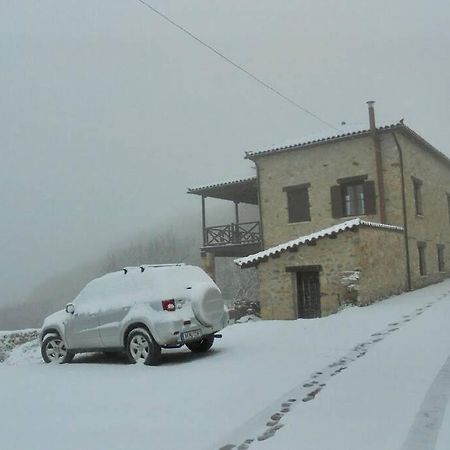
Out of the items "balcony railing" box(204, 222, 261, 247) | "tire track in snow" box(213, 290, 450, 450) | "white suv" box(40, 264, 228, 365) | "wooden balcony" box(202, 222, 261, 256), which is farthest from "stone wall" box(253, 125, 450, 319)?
"white suv" box(40, 264, 228, 365)

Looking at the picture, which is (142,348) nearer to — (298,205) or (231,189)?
(298,205)

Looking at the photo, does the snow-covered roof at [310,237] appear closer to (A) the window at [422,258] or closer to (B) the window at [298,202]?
(A) the window at [422,258]

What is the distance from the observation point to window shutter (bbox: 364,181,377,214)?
1883cm

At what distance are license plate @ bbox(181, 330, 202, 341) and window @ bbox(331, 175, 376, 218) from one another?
41.8 feet

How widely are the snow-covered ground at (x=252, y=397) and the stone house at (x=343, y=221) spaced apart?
15.4 ft

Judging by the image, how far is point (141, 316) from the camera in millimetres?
7730

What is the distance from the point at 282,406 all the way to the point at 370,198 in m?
15.1

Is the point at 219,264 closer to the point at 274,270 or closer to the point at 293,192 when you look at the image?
the point at 293,192

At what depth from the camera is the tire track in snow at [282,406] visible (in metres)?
4.09

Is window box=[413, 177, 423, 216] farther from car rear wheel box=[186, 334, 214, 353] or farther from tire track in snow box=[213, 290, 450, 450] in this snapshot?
car rear wheel box=[186, 334, 214, 353]

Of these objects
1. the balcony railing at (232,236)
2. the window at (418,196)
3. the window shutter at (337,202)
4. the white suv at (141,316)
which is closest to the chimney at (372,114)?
the window shutter at (337,202)

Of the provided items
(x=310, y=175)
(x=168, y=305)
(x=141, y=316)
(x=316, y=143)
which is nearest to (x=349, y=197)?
(x=310, y=175)

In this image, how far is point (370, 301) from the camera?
13.7m

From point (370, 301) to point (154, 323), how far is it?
8020 millimetres
